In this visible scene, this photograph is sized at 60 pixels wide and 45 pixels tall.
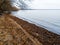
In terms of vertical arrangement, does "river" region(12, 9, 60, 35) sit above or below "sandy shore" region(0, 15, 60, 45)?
below

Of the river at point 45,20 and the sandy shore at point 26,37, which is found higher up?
the sandy shore at point 26,37

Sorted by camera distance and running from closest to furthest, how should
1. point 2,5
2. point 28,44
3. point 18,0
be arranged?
1. point 28,44
2. point 2,5
3. point 18,0

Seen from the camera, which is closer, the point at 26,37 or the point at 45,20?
Answer: the point at 26,37

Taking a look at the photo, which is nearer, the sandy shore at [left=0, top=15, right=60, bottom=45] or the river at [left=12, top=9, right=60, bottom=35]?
the sandy shore at [left=0, top=15, right=60, bottom=45]

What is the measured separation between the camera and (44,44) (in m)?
8.95

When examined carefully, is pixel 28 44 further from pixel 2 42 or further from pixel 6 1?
pixel 6 1

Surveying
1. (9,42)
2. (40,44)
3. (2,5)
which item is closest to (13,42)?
(9,42)

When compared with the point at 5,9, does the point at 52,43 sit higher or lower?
higher

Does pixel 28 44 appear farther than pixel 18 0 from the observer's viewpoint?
No

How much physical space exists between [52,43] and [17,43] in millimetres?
2369

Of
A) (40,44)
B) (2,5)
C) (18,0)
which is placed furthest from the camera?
(18,0)

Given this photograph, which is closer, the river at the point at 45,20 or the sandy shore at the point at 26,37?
the sandy shore at the point at 26,37

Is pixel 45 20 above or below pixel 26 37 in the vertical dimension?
below

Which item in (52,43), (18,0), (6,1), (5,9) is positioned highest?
(52,43)
